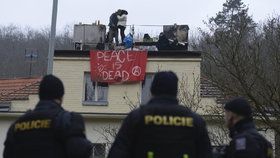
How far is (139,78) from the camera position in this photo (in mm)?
32969

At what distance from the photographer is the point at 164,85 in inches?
266

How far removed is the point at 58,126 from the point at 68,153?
280 millimetres

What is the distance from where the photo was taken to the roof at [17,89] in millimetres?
34312

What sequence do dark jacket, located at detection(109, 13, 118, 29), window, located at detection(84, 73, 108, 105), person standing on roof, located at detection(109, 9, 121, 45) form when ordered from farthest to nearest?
1. dark jacket, located at detection(109, 13, 118, 29)
2. person standing on roof, located at detection(109, 9, 121, 45)
3. window, located at detection(84, 73, 108, 105)

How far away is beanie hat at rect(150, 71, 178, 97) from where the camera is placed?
675 cm

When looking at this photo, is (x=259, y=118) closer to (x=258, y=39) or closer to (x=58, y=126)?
(x=258, y=39)

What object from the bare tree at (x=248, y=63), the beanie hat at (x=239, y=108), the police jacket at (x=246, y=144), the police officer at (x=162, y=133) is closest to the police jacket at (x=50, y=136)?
the police officer at (x=162, y=133)

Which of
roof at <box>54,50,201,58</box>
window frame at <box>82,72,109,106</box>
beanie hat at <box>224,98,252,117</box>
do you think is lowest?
window frame at <box>82,72,109,106</box>

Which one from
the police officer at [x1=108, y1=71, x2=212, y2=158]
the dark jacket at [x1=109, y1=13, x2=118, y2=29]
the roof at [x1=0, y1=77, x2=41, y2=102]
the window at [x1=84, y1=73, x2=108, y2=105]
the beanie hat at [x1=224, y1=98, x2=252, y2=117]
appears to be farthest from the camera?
the dark jacket at [x1=109, y1=13, x2=118, y2=29]

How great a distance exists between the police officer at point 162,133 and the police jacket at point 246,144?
0.44 m

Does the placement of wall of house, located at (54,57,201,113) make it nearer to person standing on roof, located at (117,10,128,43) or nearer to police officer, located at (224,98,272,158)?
A: person standing on roof, located at (117,10,128,43)

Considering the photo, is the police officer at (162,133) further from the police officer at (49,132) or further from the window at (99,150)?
the window at (99,150)

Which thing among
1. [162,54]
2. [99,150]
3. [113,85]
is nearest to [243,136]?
[99,150]

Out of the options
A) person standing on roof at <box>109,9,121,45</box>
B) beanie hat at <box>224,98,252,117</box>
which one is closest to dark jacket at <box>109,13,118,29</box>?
person standing on roof at <box>109,9,121,45</box>
